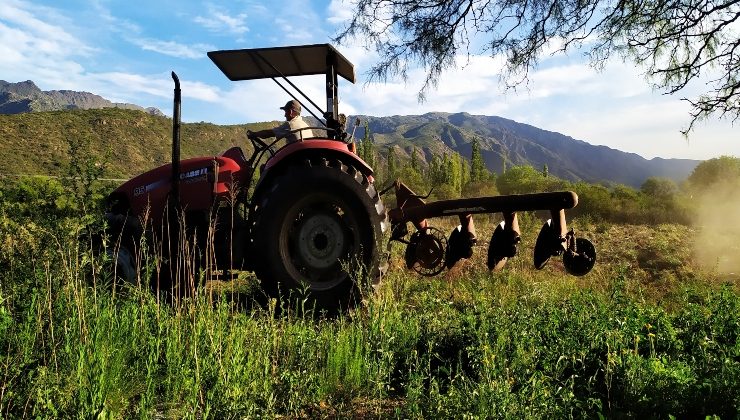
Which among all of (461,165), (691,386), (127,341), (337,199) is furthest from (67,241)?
(461,165)

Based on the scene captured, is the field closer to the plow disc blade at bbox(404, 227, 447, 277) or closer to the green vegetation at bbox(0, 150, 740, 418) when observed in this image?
the green vegetation at bbox(0, 150, 740, 418)

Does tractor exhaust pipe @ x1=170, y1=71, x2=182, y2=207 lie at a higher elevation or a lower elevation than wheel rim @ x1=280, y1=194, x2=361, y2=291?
higher

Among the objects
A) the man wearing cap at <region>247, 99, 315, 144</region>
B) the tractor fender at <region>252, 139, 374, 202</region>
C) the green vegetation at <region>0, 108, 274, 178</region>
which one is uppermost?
the green vegetation at <region>0, 108, 274, 178</region>

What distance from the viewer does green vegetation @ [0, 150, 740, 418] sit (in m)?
2.15

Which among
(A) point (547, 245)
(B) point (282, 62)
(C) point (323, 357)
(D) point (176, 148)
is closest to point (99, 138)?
(B) point (282, 62)

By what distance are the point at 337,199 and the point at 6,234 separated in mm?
2515

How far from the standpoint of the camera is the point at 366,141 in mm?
47312

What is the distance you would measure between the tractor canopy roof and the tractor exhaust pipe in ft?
2.82

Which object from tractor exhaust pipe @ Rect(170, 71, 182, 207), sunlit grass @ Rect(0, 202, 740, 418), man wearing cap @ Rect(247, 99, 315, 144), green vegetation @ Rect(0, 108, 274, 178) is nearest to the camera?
sunlit grass @ Rect(0, 202, 740, 418)

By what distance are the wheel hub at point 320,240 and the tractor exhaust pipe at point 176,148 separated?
1130 mm

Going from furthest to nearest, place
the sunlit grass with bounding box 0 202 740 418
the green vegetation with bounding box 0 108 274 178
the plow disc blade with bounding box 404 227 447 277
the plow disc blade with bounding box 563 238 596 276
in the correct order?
the green vegetation with bounding box 0 108 274 178
the plow disc blade with bounding box 404 227 447 277
the plow disc blade with bounding box 563 238 596 276
the sunlit grass with bounding box 0 202 740 418

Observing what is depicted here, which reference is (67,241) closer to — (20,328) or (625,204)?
(20,328)

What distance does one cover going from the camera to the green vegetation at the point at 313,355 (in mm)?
2148

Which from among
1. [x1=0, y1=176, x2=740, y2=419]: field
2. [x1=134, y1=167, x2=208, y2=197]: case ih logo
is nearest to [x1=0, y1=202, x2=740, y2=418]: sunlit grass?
[x1=0, y1=176, x2=740, y2=419]: field
